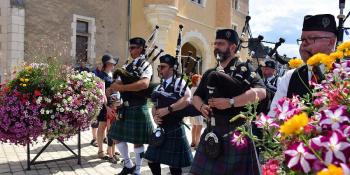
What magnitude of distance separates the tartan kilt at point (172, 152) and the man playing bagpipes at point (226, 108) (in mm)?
942

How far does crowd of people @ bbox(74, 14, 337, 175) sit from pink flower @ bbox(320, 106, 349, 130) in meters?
0.52

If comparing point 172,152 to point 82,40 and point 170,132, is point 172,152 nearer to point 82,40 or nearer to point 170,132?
point 170,132

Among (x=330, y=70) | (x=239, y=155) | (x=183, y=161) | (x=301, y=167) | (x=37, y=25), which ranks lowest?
(x=183, y=161)

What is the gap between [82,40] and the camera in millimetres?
13203

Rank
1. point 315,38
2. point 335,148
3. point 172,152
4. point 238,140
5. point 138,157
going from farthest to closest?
1. point 138,157
2. point 172,152
3. point 315,38
4. point 238,140
5. point 335,148

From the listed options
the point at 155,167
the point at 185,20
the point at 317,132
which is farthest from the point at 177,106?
the point at 185,20

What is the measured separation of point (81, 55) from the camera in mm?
13008

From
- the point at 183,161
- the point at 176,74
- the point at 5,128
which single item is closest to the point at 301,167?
the point at 183,161

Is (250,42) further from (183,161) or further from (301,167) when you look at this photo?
(301,167)

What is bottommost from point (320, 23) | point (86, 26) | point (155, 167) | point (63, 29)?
point (155, 167)

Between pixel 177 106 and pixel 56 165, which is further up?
pixel 177 106

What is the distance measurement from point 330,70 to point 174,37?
14.9 metres

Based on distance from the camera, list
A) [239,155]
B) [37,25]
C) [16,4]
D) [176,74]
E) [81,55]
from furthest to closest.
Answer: [81,55]
[37,25]
[16,4]
[176,74]
[239,155]

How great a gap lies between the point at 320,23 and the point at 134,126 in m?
3.11
